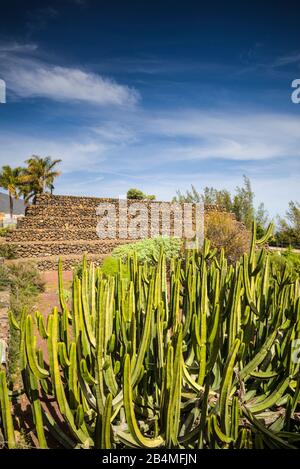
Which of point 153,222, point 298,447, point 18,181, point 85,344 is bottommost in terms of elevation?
point 298,447

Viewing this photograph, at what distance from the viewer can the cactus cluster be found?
6.03 feet

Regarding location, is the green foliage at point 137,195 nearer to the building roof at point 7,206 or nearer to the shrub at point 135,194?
the shrub at point 135,194

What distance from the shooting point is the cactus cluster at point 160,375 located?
1838 millimetres

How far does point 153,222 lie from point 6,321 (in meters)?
13.0

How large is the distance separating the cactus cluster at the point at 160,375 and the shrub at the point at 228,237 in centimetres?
876

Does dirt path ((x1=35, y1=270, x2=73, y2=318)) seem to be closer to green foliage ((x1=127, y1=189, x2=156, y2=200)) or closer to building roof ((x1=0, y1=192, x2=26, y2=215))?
green foliage ((x1=127, y1=189, x2=156, y2=200))

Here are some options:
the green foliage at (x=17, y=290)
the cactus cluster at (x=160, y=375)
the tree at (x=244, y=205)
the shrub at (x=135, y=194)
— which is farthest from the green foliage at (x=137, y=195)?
the cactus cluster at (x=160, y=375)

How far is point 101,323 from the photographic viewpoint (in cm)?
201

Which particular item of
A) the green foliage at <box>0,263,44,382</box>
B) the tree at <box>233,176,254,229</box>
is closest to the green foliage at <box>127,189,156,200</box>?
the tree at <box>233,176,254,229</box>

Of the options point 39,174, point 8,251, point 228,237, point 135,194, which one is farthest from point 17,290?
point 39,174

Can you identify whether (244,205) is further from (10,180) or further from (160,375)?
(10,180)

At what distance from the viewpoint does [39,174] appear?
3481 cm
